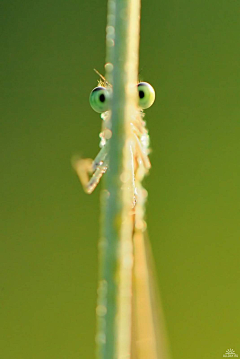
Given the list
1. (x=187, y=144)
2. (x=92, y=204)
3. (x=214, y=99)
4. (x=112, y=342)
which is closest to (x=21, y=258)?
(x=92, y=204)

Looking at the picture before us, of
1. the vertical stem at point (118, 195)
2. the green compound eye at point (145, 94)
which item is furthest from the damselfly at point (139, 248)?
the vertical stem at point (118, 195)

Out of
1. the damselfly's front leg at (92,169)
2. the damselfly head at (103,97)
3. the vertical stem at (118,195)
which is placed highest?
the damselfly head at (103,97)

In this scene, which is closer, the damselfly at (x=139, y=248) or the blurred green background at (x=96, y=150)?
the damselfly at (x=139, y=248)

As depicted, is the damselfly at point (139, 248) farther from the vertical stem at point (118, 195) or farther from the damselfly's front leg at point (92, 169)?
the vertical stem at point (118, 195)

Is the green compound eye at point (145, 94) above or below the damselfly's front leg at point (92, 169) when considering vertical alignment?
above

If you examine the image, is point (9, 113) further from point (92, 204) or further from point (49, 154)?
point (92, 204)

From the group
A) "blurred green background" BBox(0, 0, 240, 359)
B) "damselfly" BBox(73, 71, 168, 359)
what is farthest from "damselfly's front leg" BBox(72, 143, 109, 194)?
"blurred green background" BBox(0, 0, 240, 359)
